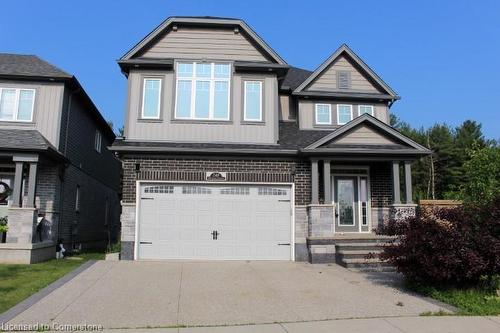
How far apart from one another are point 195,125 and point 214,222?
3.27 m

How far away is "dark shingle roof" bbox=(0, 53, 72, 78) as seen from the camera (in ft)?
50.7

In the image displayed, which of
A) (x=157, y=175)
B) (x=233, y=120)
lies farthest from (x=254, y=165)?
(x=157, y=175)

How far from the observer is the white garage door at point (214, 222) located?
46.2ft

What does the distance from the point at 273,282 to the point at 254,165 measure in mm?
5191

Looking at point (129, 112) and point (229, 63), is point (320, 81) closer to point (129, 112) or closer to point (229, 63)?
point (229, 63)

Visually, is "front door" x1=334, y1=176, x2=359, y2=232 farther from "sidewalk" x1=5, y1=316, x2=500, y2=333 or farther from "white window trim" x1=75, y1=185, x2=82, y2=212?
"white window trim" x1=75, y1=185, x2=82, y2=212

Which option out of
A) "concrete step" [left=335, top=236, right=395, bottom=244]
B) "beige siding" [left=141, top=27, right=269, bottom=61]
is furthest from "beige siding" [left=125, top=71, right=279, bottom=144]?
"concrete step" [left=335, top=236, right=395, bottom=244]

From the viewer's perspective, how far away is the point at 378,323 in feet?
22.5

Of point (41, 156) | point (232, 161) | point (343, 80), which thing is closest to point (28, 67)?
point (41, 156)

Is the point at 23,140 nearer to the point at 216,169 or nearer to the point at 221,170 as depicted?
the point at 216,169

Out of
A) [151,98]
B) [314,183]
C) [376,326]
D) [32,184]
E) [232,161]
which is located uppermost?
[151,98]

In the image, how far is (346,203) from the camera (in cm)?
1580

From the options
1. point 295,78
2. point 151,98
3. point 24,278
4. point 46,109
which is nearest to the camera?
point 24,278

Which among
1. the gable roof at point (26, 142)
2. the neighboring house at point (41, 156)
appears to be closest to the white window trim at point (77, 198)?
the neighboring house at point (41, 156)
